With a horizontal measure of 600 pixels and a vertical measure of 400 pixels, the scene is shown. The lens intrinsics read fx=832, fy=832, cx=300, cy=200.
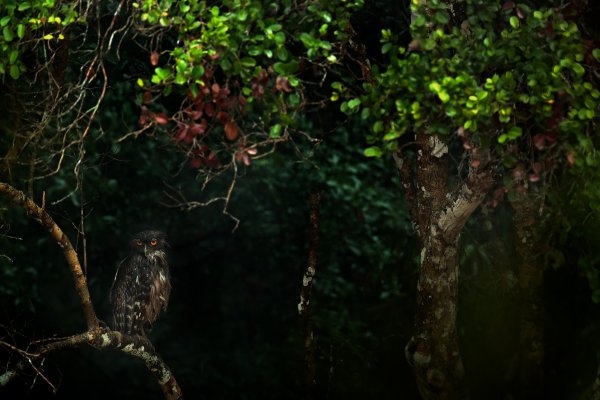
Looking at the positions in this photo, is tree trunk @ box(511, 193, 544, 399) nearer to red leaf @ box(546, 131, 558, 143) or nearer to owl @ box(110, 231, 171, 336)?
red leaf @ box(546, 131, 558, 143)

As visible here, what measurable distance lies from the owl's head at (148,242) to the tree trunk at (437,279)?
82.8 inches

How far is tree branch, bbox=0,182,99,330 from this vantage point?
15.9 ft

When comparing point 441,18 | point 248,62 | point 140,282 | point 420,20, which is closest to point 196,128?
point 248,62

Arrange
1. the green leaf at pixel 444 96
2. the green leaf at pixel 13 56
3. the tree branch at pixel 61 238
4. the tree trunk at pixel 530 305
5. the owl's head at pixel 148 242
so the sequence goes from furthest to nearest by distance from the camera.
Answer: the owl's head at pixel 148 242, the tree trunk at pixel 530 305, the tree branch at pixel 61 238, the green leaf at pixel 13 56, the green leaf at pixel 444 96

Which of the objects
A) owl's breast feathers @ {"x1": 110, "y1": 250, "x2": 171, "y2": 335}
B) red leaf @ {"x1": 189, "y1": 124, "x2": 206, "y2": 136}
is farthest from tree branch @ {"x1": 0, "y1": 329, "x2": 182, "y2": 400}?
red leaf @ {"x1": 189, "y1": 124, "x2": 206, "y2": 136}

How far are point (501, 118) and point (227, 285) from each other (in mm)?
5210

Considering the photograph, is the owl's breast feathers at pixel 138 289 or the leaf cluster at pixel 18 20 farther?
the owl's breast feathers at pixel 138 289

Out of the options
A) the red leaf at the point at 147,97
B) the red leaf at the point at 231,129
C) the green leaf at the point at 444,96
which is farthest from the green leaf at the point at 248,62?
the green leaf at the point at 444,96

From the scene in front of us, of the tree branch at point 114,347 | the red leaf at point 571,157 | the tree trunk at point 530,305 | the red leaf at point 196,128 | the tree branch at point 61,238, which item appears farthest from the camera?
the tree trunk at point 530,305

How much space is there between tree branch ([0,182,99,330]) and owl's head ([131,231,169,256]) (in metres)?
1.62

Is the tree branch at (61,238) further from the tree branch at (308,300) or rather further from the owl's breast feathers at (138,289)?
the tree branch at (308,300)

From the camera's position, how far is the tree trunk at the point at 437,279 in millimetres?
5867

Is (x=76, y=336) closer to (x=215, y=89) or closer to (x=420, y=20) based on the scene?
(x=215, y=89)

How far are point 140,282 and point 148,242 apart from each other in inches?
13.4
